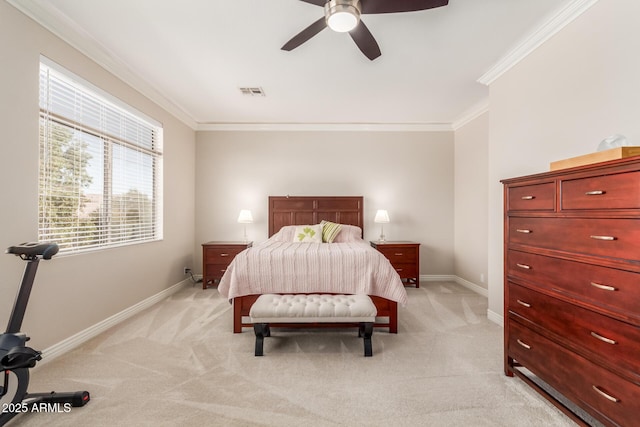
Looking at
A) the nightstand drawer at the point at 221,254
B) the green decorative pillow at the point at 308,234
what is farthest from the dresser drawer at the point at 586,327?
the nightstand drawer at the point at 221,254

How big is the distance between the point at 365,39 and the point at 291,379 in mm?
2628

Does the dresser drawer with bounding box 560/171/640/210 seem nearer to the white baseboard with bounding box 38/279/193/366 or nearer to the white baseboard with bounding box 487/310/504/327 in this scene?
the white baseboard with bounding box 487/310/504/327

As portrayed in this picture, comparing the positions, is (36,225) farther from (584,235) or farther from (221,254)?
(584,235)

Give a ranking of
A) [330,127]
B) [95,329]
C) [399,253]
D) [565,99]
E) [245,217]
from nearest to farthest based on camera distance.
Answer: [565,99] → [95,329] → [399,253] → [245,217] → [330,127]

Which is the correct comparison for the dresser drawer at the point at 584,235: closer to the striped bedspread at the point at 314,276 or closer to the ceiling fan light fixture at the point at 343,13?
the striped bedspread at the point at 314,276

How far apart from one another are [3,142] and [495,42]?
4.12 metres

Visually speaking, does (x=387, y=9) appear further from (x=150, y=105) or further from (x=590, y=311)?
(x=150, y=105)

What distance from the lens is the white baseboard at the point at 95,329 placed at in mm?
2382

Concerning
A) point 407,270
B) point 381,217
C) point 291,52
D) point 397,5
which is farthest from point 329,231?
point 397,5

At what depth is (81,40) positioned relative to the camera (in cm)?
264

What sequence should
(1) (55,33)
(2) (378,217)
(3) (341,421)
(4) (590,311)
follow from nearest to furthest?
(4) (590,311) < (3) (341,421) < (1) (55,33) < (2) (378,217)

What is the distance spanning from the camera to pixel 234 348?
8.54 feet

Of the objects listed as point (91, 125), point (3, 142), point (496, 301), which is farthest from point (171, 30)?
point (496, 301)

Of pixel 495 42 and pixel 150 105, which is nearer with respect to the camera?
pixel 495 42
